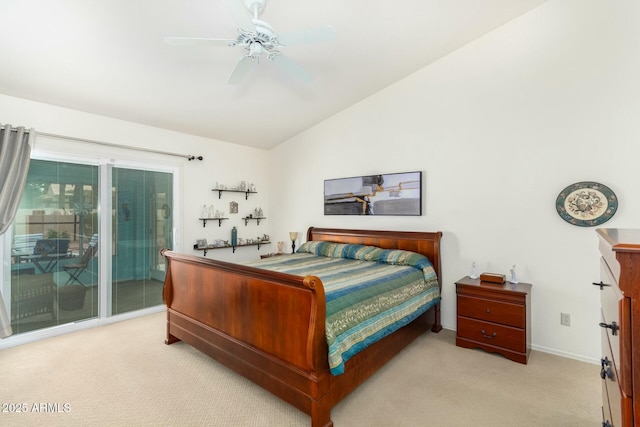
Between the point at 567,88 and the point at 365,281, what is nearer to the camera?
the point at 365,281

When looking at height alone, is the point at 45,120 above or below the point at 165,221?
above

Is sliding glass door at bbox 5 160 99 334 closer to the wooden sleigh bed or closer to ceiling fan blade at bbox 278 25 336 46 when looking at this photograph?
the wooden sleigh bed

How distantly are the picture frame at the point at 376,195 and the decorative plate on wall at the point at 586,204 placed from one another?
1.44m

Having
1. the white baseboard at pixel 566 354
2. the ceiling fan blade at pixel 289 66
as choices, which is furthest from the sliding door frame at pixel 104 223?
the white baseboard at pixel 566 354

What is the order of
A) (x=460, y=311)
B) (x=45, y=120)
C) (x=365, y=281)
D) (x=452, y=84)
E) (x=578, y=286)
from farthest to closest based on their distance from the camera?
(x=452, y=84), (x=45, y=120), (x=460, y=311), (x=578, y=286), (x=365, y=281)

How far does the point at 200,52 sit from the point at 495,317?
12.5 feet

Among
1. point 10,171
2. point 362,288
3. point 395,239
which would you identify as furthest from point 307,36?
point 10,171

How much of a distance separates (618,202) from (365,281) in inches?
92.3

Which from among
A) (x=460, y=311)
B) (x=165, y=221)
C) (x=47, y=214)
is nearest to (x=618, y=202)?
(x=460, y=311)

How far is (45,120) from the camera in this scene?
341 centimetres

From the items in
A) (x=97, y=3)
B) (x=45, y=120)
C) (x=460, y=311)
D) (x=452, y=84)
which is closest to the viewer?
(x=97, y=3)

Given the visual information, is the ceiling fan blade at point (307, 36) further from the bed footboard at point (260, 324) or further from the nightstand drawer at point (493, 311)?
the nightstand drawer at point (493, 311)

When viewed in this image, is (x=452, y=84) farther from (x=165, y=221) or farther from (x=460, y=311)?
(x=165, y=221)

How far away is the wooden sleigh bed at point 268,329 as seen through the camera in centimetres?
199
